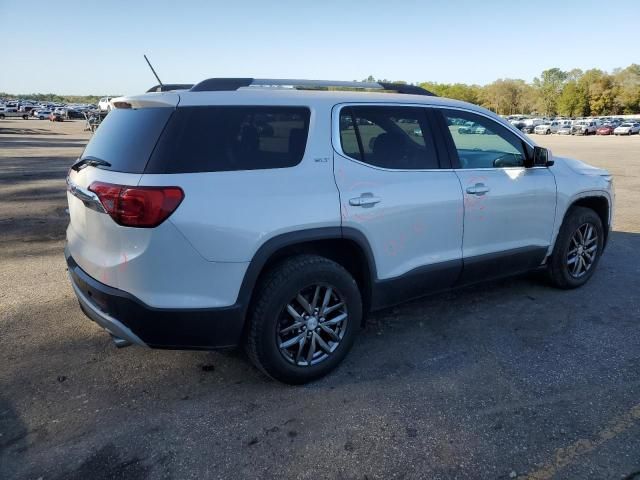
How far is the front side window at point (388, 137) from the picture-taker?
3262mm

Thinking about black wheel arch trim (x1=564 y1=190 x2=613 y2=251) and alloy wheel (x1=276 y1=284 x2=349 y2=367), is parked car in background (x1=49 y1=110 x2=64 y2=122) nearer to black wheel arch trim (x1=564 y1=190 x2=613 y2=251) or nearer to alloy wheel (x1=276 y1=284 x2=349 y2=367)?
black wheel arch trim (x1=564 y1=190 x2=613 y2=251)

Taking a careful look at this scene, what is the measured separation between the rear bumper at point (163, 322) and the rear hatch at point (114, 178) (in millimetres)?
110

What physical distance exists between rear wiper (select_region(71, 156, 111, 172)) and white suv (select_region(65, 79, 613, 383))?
0.01 metres

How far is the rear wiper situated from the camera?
2.86 meters

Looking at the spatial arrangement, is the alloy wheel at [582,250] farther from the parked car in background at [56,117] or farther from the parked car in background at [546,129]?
the parked car in background at [56,117]

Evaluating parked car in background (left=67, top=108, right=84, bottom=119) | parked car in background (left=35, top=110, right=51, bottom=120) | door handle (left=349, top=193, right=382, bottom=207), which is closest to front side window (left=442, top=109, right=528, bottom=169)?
door handle (left=349, top=193, right=382, bottom=207)

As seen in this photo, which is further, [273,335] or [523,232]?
[523,232]

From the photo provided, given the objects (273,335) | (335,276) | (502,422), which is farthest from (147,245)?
(502,422)

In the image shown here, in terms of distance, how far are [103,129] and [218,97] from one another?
0.84m

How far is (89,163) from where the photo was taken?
9.87 ft

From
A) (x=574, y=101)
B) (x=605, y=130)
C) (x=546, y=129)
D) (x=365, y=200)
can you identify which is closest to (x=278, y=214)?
(x=365, y=200)

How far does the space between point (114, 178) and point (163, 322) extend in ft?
2.69

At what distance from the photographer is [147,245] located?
101 inches

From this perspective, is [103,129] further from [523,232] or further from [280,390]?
[523,232]
